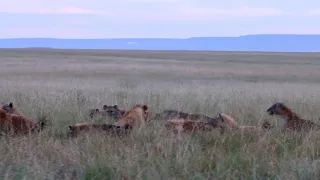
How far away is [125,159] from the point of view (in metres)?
4.80

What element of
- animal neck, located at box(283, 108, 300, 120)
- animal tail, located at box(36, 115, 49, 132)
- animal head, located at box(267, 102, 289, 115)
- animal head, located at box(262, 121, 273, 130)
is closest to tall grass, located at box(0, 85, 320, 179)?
animal tail, located at box(36, 115, 49, 132)

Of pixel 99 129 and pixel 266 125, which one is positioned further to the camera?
pixel 266 125

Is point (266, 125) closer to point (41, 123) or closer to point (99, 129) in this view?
point (99, 129)

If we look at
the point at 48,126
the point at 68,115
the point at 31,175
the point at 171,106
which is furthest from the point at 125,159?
the point at 171,106

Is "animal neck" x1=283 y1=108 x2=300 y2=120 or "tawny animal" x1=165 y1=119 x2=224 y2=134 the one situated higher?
"animal neck" x1=283 y1=108 x2=300 y2=120

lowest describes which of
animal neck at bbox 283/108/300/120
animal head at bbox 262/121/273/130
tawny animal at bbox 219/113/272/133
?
animal head at bbox 262/121/273/130

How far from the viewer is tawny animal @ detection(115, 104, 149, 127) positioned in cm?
611

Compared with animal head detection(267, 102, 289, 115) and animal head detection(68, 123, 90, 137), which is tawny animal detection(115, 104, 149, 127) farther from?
animal head detection(267, 102, 289, 115)

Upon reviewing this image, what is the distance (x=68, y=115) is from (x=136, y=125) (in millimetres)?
1189

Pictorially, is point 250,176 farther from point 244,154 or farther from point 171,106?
point 171,106

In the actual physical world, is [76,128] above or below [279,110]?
below

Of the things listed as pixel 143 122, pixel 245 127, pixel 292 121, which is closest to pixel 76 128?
pixel 143 122

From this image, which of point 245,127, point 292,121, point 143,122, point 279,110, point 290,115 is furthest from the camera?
point 279,110

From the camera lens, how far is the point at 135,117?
6285 millimetres
